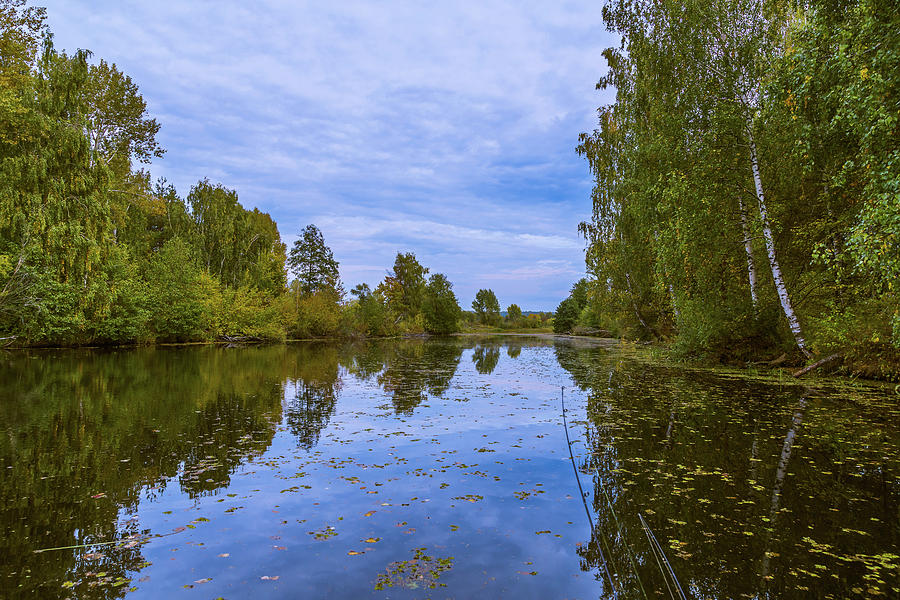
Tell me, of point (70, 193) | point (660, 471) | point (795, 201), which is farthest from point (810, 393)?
point (70, 193)

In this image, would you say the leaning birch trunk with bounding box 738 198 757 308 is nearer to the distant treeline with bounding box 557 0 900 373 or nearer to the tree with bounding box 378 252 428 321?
the distant treeline with bounding box 557 0 900 373

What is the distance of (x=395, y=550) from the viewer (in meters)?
4.79

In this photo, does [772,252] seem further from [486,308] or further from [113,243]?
[486,308]

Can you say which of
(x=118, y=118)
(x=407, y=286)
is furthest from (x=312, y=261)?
(x=118, y=118)

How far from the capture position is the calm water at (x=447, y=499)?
168 inches

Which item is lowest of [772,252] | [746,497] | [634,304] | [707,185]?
[746,497]

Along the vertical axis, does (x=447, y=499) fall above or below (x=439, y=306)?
below

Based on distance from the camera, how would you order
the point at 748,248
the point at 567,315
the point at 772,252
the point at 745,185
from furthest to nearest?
the point at 567,315, the point at 745,185, the point at 748,248, the point at 772,252

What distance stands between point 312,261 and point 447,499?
68.2 m

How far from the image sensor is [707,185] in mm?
16656

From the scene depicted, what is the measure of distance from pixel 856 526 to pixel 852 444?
4.34 m

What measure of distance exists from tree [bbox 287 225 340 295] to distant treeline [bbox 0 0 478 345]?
0.16 meters

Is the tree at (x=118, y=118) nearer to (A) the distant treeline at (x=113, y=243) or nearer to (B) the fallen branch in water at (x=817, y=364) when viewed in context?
(A) the distant treeline at (x=113, y=243)

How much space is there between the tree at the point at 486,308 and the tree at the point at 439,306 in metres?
42.3
